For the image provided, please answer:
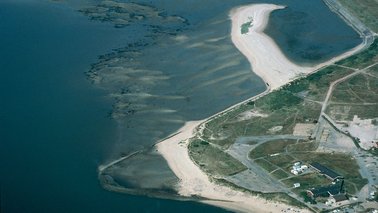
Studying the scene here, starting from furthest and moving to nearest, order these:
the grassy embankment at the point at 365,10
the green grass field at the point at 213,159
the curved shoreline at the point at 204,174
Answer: the grassy embankment at the point at 365,10 → the green grass field at the point at 213,159 → the curved shoreline at the point at 204,174

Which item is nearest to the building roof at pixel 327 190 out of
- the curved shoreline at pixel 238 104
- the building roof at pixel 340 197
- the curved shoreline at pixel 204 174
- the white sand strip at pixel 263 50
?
the building roof at pixel 340 197

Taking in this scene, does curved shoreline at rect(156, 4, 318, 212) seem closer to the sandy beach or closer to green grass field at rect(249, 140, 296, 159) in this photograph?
the sandy beach

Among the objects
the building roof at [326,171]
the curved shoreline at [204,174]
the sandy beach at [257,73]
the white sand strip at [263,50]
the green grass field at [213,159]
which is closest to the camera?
the curved shoreline at [204,174]

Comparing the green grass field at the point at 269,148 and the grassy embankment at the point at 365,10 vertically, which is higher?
the grassy embankment at the point at 365,10

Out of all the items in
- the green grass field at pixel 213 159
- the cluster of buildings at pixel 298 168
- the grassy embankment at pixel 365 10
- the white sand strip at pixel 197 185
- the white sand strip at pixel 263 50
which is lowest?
the white sand strip at pixel 197 185

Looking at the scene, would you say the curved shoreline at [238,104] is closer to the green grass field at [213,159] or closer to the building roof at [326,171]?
the green grass field at [213,159]

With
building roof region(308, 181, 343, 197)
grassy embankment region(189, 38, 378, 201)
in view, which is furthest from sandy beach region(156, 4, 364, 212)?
building roof region(308, 181, 343, 197)

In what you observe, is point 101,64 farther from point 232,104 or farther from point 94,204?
point 94,204
